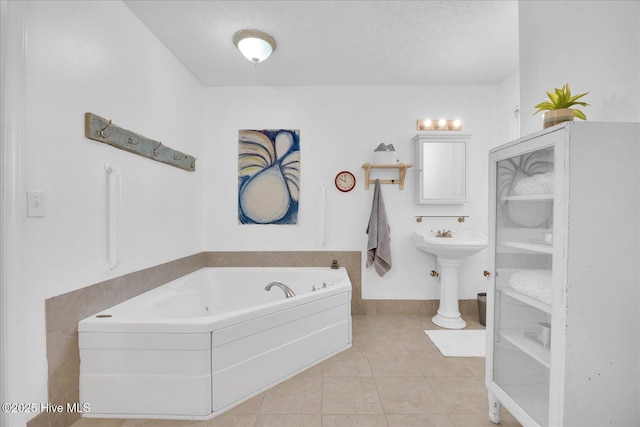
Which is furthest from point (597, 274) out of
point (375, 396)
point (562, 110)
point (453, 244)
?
point (453, 244)

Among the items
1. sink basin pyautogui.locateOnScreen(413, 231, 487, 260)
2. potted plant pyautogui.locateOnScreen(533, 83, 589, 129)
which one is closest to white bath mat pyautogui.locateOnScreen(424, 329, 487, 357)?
sink basin pyautogui.locateOnScreen(413, 231, 487, 260)

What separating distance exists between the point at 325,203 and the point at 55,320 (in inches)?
88.5

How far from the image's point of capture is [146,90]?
221 centimetres

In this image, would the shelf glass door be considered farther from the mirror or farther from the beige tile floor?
the mirror

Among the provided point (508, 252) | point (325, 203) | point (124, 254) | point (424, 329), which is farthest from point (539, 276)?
point (124, 254)

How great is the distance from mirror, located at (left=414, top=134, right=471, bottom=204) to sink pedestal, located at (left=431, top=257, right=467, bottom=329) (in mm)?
641

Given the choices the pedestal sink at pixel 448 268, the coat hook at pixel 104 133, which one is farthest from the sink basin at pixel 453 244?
the coat hook at pixel 104 133

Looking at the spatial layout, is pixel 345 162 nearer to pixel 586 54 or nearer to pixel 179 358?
pixel 586 54

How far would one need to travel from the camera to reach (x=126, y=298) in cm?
196

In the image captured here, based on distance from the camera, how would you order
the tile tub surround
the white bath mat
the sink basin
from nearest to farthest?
the tile tub surround, the white bath mat, the sink basin

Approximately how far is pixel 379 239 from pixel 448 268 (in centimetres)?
71

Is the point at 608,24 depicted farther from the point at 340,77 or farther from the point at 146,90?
the point at 146,90

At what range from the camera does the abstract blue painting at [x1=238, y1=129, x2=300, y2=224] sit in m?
3.16

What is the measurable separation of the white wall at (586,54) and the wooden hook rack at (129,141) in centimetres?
249
